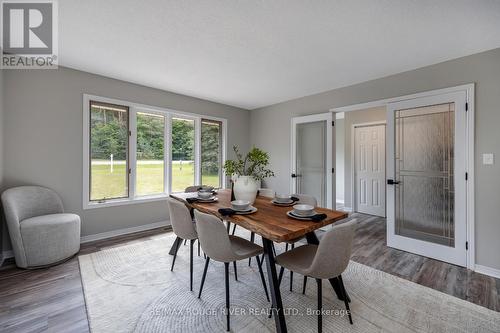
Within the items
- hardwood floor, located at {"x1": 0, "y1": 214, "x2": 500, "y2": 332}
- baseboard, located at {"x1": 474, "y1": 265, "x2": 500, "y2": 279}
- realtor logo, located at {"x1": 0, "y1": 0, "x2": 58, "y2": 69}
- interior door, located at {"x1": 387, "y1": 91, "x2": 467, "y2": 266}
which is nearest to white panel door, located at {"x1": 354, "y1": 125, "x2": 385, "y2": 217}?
interior door, located at {"x1": 387, "y1": 91, "x2": 467, "y2": 266}

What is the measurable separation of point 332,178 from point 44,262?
4205 millimetres

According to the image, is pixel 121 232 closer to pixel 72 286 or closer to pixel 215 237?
pixel 72 286

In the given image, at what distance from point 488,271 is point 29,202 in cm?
548

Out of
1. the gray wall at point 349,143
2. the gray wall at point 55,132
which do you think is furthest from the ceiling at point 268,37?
the gray wall at point 349,143

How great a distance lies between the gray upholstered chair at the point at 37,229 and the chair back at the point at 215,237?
1999 millimetres

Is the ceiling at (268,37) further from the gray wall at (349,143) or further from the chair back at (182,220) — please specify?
the gray wall at (349,143)

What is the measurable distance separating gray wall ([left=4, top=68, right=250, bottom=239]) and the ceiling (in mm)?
278

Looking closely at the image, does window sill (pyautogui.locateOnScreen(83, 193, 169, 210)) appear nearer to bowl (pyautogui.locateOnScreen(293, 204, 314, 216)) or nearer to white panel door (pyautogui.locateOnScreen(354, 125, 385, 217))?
bowl (pyautogui.locateOnScreen(293, 204, 314, 216))

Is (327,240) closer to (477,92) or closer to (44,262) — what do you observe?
(477,92)

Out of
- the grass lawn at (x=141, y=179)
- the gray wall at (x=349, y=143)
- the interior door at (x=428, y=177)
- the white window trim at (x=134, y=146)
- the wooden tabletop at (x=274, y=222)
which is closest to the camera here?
the wooden tabletop at (x=274, y=222)

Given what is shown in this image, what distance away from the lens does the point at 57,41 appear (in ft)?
7.91

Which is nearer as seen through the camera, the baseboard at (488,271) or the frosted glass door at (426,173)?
the baseboard at (488,271)

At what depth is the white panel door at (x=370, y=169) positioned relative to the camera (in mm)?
4840

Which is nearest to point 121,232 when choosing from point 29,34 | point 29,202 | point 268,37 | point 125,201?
point 125,201
